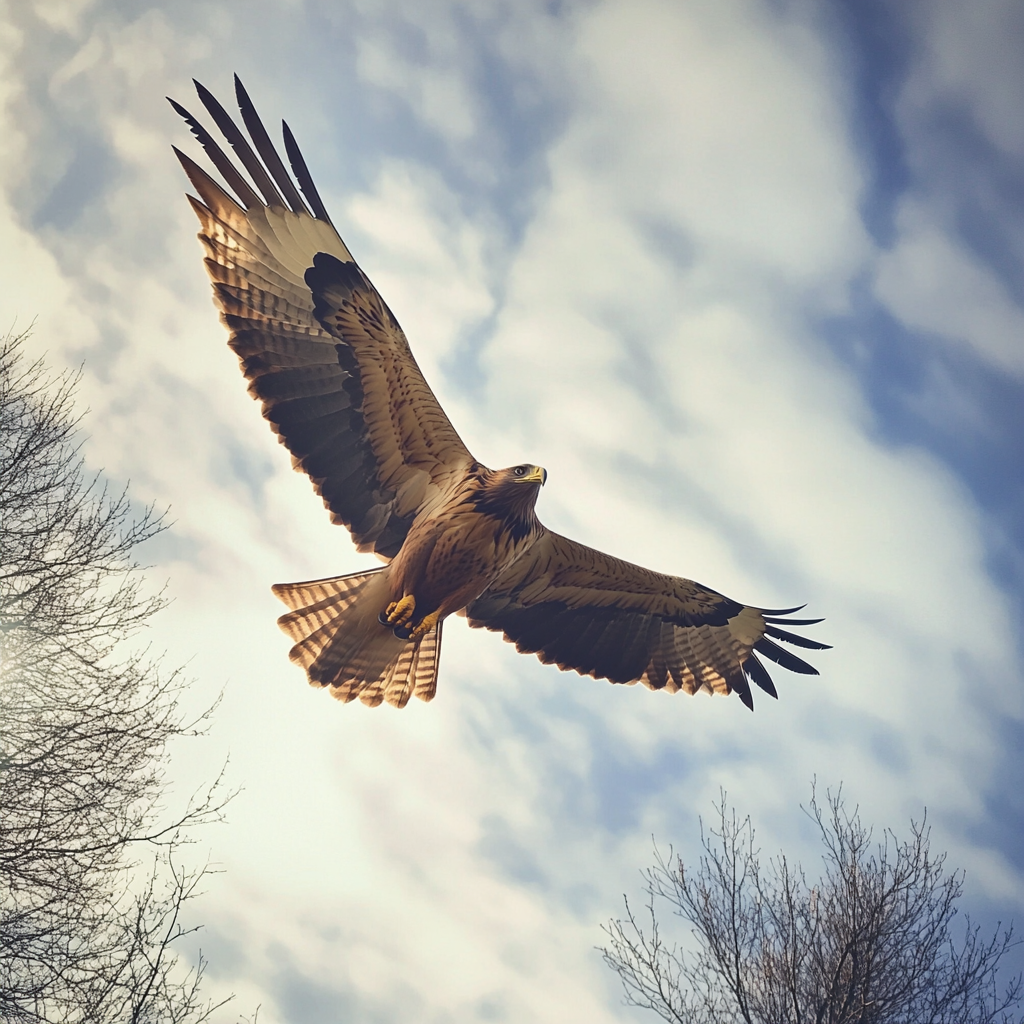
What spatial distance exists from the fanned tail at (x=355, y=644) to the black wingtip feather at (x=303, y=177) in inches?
98.3

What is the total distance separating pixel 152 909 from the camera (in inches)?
249

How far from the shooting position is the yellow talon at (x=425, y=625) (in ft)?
20.7

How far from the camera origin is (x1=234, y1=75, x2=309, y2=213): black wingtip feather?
18.7 feet

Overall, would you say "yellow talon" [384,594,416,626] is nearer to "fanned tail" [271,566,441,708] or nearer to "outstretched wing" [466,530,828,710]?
"fanned tail" [271,566,441,708]

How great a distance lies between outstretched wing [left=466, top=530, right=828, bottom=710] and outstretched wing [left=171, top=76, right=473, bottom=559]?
4.79 ft

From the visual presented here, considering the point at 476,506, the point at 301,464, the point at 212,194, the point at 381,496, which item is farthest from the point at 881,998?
the point at 212,194

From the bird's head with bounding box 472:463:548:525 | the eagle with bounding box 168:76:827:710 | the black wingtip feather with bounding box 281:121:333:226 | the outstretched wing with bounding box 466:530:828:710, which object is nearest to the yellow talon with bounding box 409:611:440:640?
the eagle with bounding box 168:76:827:710

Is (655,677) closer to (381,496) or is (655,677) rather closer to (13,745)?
(381,496)

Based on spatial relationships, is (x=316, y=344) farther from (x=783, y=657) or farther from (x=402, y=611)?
(x=783, y=657)

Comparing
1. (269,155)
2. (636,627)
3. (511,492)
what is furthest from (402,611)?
(269,155)

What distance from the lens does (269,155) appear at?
606 cm

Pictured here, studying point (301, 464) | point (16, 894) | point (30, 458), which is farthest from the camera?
point (30, 458)

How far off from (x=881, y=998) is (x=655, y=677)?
2.89m

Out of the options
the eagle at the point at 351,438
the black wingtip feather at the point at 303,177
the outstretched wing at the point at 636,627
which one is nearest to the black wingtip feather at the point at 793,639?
the outstretched wing at the point at 636,627
